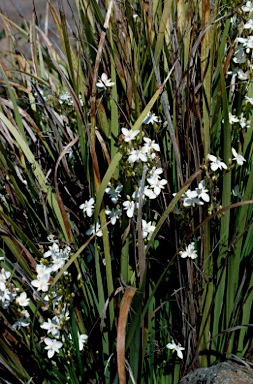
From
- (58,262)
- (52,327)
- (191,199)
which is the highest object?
(191,199)

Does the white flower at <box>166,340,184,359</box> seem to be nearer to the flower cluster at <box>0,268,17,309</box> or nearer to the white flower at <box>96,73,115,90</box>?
the flower cluster at <box>0,268,17,309</box>

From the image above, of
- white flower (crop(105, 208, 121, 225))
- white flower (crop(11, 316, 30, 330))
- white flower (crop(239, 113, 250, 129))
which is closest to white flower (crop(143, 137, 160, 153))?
white flower (crop(105, 208, 121, 225))

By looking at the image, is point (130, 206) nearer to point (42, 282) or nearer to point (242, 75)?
point (42, 282)

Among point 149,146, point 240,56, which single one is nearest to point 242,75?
point 240,56

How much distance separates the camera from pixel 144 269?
60.7 inches

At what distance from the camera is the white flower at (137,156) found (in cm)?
161

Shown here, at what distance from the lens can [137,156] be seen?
5.33ft

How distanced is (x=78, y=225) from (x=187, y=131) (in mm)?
557

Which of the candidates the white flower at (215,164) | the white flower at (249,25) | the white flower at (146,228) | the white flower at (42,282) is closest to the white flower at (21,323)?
the white flower at (42,282)

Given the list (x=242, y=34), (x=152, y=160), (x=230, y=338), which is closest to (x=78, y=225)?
(x=152, y=160)

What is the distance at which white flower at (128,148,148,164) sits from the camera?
5.29ft

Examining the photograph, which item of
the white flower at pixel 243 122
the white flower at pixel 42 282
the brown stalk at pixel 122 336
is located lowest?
the brown stalk at pixel 122 336

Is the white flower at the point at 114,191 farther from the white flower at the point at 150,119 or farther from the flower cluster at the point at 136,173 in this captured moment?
the white flower at the point at 150,119

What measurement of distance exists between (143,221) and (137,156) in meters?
0.24
